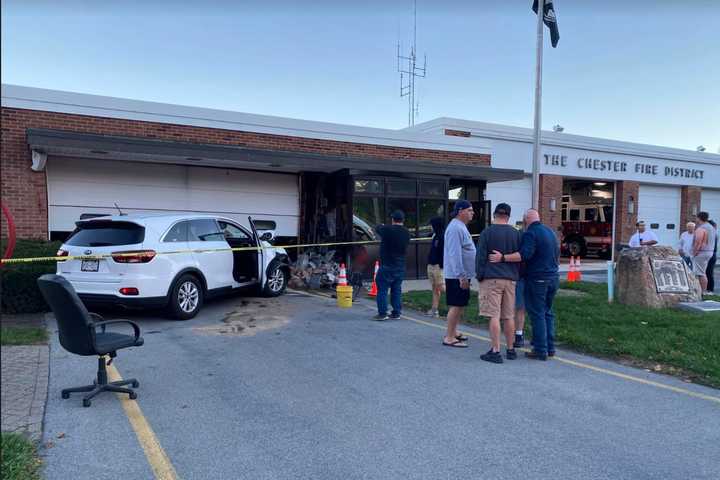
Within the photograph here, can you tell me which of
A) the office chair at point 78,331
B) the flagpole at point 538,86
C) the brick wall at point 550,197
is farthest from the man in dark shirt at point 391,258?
the brick wall at point 550,197

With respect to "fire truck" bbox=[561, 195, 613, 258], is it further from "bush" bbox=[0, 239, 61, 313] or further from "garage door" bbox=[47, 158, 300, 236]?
"bush" bbox=[0, 239, 61, 313]

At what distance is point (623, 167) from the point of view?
22.3 m

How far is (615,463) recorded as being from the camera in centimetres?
379

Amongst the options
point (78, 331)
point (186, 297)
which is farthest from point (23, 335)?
point (78, 331)

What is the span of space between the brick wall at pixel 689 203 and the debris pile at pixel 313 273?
1939 centimetres

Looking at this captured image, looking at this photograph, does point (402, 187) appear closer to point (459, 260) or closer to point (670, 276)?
point (670, 276)

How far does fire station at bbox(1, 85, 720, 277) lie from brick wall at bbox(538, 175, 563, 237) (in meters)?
0.05

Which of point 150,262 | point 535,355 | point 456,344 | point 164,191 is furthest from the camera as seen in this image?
point 164,191

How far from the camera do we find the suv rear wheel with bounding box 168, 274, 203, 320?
8.27 metres

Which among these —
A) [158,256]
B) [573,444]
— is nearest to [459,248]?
[573,444]

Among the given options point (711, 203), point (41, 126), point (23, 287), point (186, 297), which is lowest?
point (186, 297)

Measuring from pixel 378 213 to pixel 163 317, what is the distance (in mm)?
6765

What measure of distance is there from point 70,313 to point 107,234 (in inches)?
140

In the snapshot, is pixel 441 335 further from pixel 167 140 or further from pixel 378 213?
pixel 167 140
